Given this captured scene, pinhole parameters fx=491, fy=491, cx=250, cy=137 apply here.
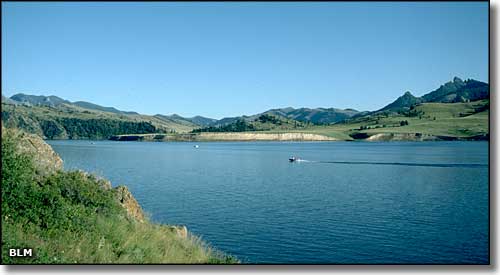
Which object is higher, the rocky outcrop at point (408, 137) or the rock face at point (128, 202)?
the rocky outcrop at point (408, 137)

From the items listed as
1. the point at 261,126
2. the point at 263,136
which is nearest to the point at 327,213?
the point at 263,136

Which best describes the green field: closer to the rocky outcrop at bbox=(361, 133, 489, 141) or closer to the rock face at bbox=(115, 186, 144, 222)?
the rocky outcrop at bbox=(361, 133, 489, 141)

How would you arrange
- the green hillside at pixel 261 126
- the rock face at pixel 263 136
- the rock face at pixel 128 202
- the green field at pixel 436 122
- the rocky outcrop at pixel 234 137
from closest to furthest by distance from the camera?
1. the rock face at pixel 128 202
2. the green field at pixel 436 122
3. the rock face at pixel 263 136
4. the rocky outcrop at pixel 234 137
5. the green hillside at pixel 261 126

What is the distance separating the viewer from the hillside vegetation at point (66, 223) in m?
8.73

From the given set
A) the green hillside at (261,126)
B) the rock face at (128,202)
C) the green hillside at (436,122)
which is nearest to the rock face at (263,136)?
the green hillside at (436,122)

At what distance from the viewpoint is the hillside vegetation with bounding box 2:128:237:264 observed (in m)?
8.73

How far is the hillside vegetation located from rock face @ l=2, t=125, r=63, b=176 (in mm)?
48

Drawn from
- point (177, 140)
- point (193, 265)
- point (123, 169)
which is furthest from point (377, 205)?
point (177, 140)

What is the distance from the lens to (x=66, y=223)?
30.8ft

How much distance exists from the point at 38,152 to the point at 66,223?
4161mm

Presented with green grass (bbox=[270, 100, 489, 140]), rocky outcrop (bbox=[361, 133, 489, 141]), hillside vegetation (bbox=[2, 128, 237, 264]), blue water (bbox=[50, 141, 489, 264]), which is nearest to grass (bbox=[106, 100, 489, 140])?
green grass (bbox=[270, 100, 489, 140])

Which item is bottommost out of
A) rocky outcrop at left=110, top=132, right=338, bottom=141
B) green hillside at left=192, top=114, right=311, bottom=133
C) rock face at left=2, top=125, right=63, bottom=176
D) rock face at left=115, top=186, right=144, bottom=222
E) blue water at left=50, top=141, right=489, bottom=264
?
blue water at left=50, top=141, right=489, bottom=264

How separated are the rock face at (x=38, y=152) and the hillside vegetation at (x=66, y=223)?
48 mm

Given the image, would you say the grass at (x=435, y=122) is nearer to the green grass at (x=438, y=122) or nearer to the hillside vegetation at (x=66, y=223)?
the green grass at (x=438, y=122)
